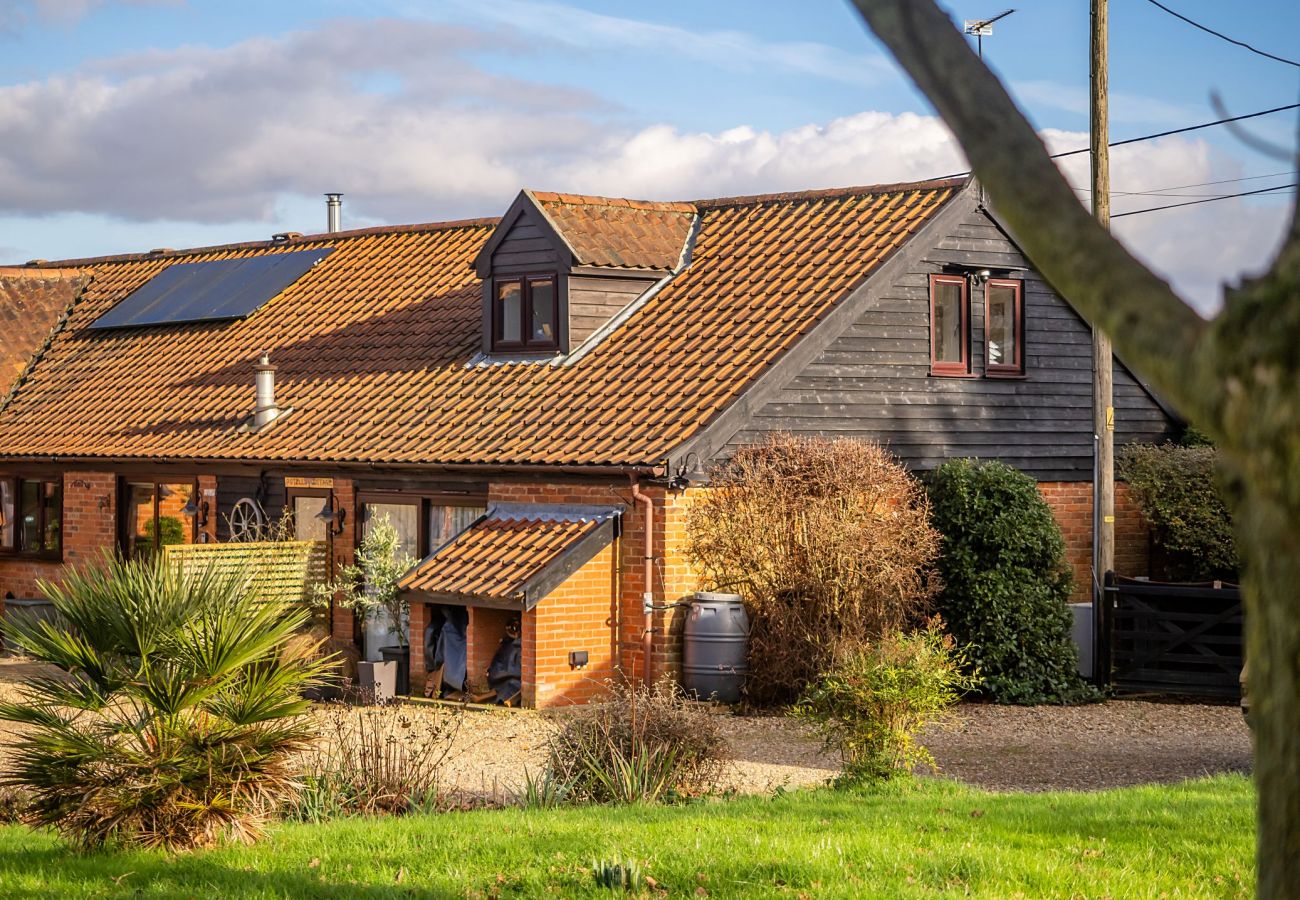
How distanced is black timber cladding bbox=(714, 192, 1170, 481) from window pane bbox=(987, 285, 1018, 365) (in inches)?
7.6

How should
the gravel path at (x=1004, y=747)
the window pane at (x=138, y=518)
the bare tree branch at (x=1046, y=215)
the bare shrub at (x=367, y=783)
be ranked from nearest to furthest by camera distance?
the bare tree branch at (x=1046, y=215)
the bare shrub at (x=367, y=783)
the gravel path at (x=1004, y=747)
the window pane at (x=138, y=518)

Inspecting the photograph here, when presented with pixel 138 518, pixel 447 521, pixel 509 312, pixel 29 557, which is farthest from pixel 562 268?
pixel 29 557

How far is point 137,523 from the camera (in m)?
24.0

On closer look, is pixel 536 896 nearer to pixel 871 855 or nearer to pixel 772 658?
pixel 871 855

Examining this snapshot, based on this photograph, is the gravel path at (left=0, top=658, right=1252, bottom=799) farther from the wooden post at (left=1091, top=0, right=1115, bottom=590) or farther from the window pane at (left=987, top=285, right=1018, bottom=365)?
the window pane at (left=987, top=285, right=1018, bottom=365)

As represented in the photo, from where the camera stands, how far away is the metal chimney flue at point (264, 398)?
2216 cm

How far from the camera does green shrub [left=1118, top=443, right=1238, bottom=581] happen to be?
20.0 metres

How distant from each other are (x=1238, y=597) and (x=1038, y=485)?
317 cm

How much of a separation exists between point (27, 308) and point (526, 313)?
524 inches

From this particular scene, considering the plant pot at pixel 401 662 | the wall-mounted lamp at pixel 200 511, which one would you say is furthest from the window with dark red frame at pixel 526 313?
the wall-mounted lamp at pixel 200 511

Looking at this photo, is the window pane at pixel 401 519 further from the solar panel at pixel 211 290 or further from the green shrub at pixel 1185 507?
the green shrub at pixel 1185 507

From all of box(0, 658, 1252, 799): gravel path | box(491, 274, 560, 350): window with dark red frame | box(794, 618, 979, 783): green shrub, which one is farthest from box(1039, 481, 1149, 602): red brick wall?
box(794, 618, 979, 783): green shrub

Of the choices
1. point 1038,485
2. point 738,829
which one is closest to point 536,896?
point 738,829

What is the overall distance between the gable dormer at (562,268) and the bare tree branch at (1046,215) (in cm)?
1593
